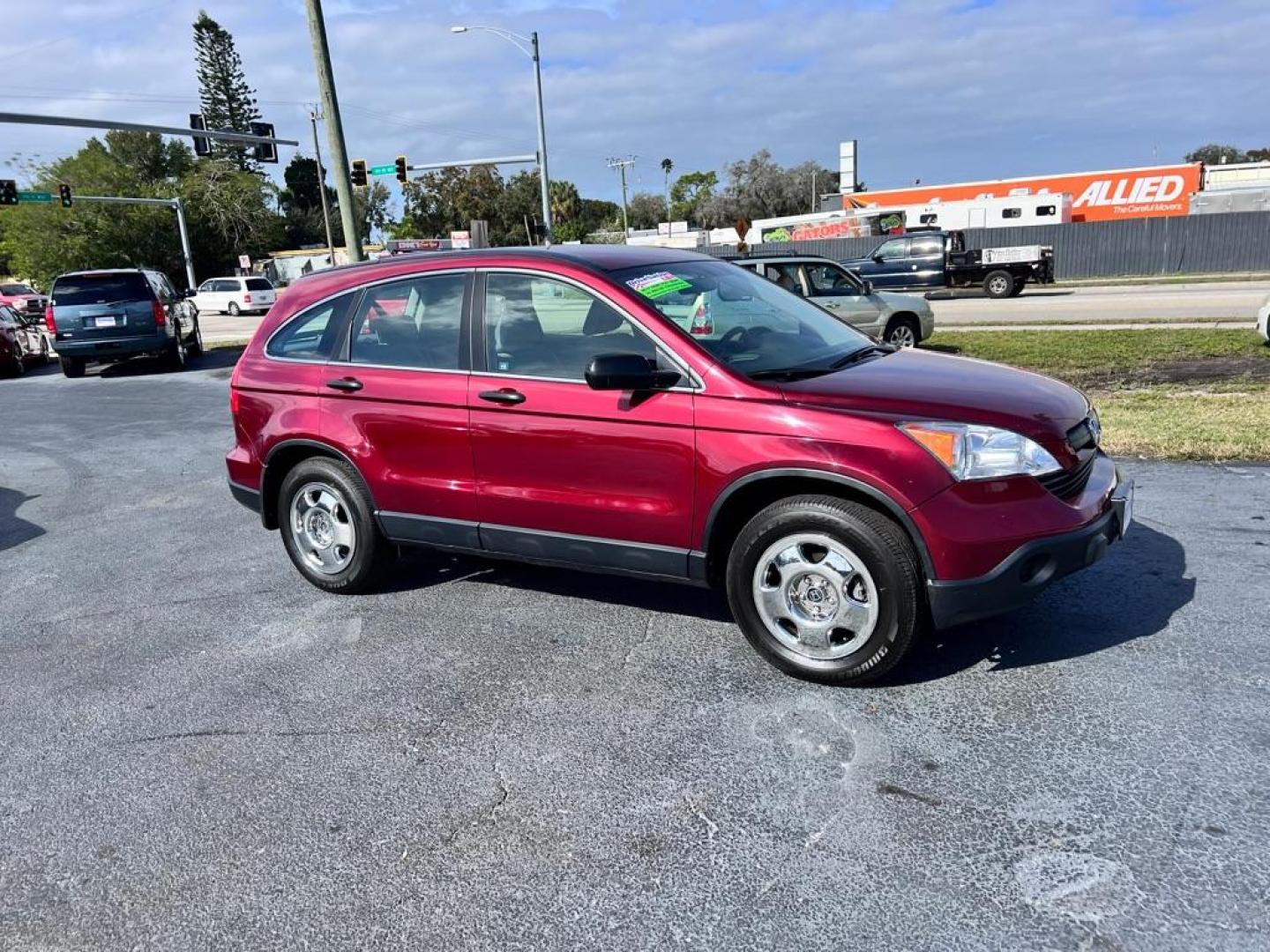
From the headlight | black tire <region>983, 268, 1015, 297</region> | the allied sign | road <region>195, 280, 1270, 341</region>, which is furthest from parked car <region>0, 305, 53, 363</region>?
the allied sign

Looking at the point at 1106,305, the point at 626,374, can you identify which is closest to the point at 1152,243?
the point at 1106,305

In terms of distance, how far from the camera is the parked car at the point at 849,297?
38.9 ft

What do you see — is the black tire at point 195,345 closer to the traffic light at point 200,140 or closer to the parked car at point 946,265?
the traffic light at point 200,140

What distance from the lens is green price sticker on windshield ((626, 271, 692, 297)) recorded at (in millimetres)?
4297

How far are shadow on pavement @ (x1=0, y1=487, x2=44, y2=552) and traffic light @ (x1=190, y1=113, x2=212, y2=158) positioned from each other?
21.5 metres

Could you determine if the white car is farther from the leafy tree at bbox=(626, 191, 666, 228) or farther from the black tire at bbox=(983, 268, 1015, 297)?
the leafy tree at bbox=(626, 191, 666, 228)

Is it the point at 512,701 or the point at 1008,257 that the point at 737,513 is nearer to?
the point at 512,701

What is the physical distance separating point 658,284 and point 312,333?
2092 mm

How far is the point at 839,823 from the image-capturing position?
9.78ft

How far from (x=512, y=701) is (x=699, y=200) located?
4285 inches

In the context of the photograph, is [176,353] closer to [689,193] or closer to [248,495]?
[248,495]

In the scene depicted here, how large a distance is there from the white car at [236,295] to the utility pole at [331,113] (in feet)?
73.6

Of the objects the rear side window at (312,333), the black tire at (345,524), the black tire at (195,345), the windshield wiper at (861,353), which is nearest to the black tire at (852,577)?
the windshield wiper at (861,353)

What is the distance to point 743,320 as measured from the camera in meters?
4.48
